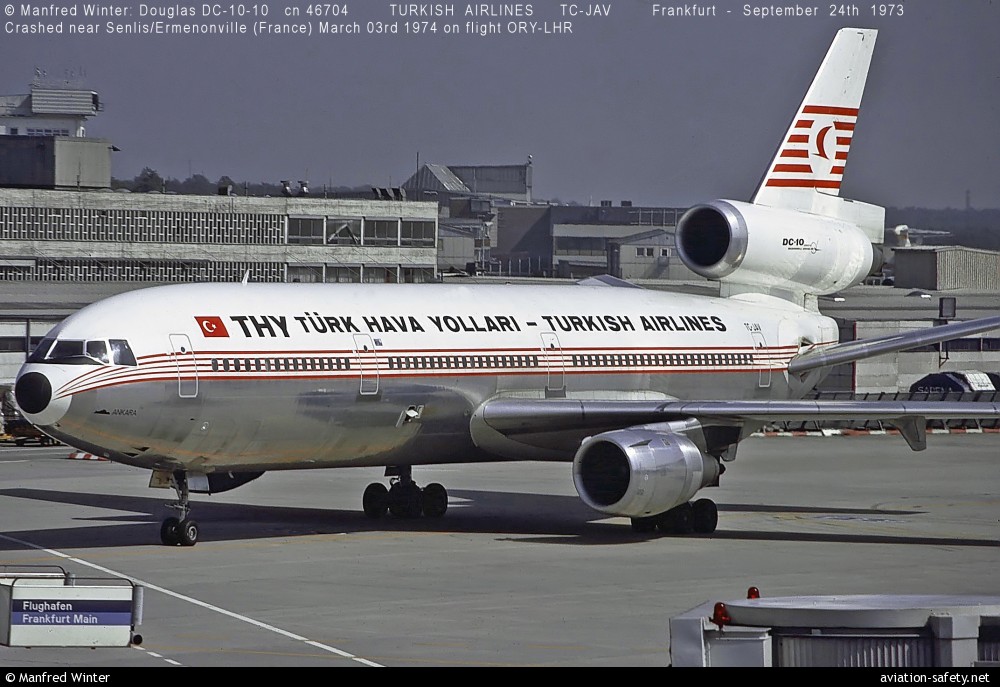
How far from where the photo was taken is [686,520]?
100ft

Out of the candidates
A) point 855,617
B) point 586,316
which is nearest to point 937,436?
point 586,316

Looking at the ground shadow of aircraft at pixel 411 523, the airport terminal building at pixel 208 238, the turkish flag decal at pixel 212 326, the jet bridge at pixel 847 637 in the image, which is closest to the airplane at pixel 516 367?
the turkish flag decal at pixel 212 326

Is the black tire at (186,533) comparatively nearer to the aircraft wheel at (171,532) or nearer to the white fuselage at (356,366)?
the aircraft wheel at (171,532)

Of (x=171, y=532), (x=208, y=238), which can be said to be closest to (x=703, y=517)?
(x=171, y=532)

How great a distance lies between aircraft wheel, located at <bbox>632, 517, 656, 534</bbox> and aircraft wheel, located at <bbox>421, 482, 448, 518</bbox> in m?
4.40

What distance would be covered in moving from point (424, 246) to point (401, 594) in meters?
65.3

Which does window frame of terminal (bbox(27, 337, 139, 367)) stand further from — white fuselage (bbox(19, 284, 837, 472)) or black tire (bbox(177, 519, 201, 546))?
black tire (bbox(177, 519, 201, 546))

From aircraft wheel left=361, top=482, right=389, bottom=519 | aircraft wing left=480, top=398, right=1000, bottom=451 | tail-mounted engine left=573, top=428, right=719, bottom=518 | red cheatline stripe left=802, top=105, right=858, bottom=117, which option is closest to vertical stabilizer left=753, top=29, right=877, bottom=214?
red cheatline stripe left=802, top=105, right=858, bottom=117

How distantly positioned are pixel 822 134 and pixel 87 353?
1912cm

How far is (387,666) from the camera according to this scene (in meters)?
17.3

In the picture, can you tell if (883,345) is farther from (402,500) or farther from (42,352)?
(42,352)

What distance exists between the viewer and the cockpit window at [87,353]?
26297 millimetres
